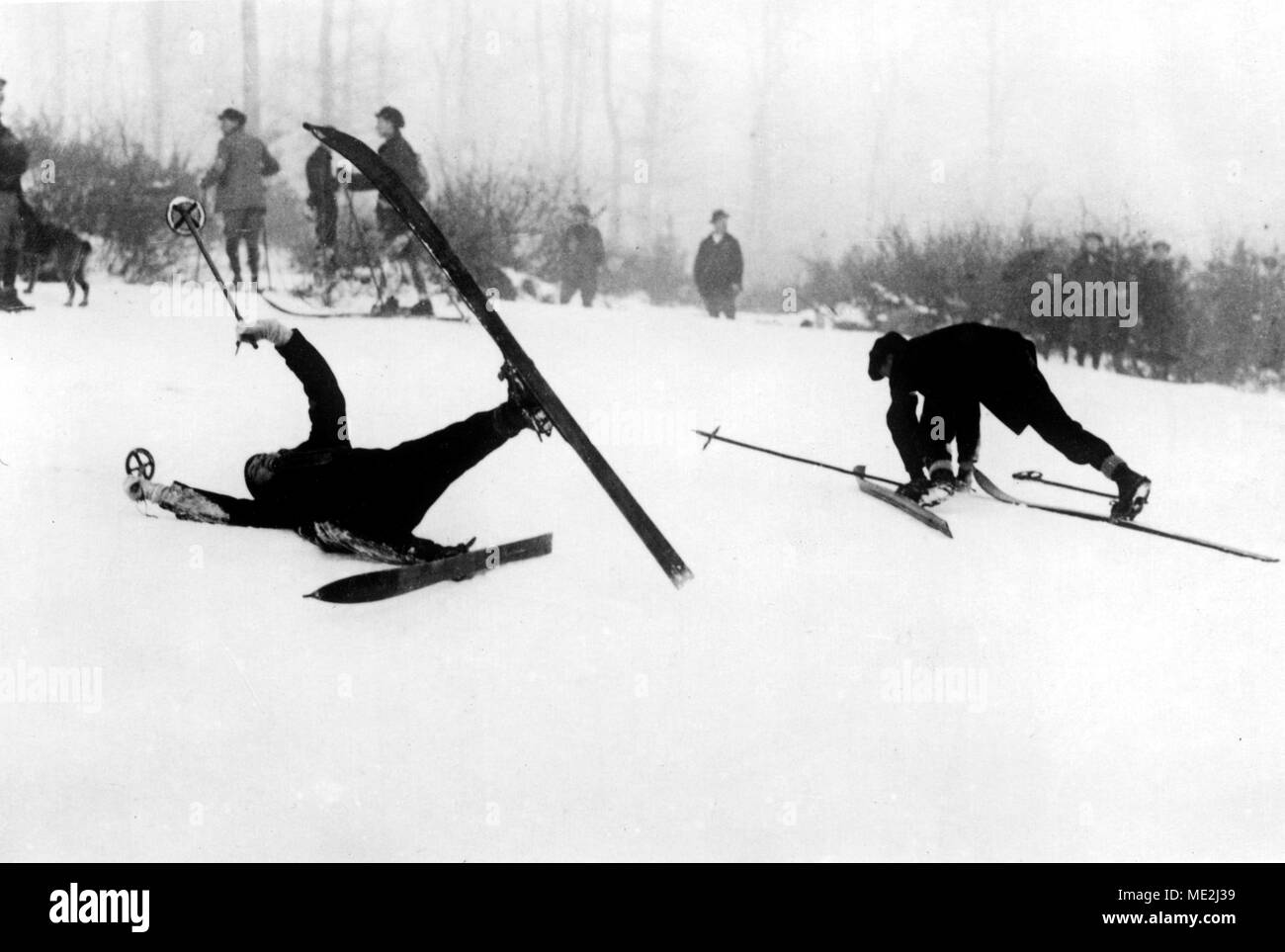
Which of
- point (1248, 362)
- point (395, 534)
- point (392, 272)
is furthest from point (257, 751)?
point (1248, 362)

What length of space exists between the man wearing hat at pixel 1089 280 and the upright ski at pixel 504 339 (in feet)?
4.97

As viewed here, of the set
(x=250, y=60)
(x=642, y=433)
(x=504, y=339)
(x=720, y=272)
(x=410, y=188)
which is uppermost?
(x=250, y=60)

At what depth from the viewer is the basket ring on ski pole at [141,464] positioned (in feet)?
10.9

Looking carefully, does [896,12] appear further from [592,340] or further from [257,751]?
[257,751]

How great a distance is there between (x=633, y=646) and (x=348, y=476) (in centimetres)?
91

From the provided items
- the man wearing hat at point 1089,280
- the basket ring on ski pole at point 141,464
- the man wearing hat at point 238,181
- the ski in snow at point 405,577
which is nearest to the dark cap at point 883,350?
the man wearing hat at point 1089,280

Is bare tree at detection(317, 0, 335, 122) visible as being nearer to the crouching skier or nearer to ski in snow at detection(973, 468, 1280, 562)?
the crouching skier

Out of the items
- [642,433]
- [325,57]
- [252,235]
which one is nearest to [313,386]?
[252,235]

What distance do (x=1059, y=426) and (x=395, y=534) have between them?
2.02 metres

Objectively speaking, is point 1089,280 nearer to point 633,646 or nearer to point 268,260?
point 633,646

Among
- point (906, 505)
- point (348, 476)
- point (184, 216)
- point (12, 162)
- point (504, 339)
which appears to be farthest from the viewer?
point (12, 162)

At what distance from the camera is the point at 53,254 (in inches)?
145

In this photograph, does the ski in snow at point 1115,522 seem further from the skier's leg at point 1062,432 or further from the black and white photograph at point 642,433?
the skier's leg at point 1062,432

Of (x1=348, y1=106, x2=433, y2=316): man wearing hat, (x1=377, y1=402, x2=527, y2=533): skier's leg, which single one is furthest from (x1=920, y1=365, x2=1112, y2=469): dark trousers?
(x1=348, y1=106, x2=433, y2=316): man wearing hat
